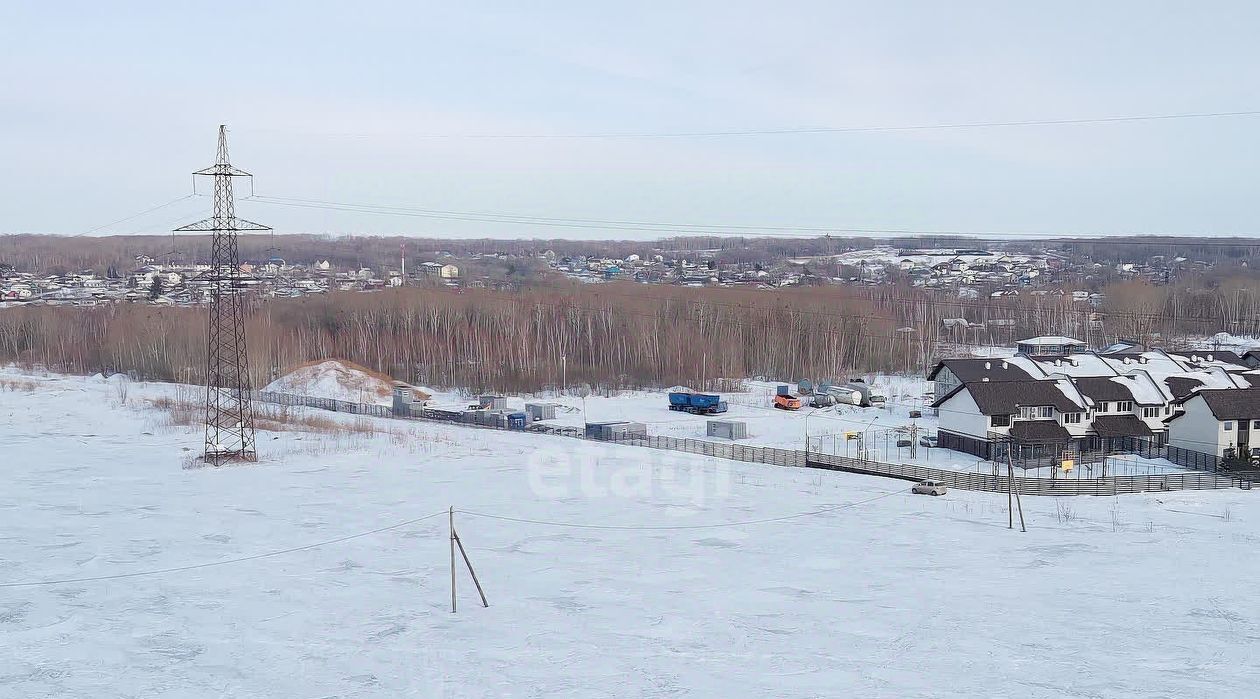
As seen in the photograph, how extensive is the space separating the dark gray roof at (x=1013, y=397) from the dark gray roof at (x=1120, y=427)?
103 cm

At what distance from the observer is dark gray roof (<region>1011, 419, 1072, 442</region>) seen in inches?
1177

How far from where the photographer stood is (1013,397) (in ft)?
100

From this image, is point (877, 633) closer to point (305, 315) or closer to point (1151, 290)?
point (305, 315)

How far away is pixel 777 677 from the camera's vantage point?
13.3 m

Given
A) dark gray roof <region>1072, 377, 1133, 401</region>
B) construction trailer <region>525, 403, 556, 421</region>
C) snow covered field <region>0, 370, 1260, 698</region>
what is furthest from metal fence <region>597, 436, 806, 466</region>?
dark gray roof <region>1072, 377, 1133, 401</region>

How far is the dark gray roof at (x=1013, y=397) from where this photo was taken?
99.0 feet

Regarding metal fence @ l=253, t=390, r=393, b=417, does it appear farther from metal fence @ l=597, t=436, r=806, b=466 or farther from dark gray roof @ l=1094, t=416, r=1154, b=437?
dark gray roof @ l=1094, t=416, r=1154, b=437

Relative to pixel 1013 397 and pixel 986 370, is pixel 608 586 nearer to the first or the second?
pixel 1013 397

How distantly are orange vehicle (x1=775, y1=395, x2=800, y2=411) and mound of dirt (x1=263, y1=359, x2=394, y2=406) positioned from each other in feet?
62.9

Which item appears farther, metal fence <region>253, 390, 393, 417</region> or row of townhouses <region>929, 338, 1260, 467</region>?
metal fence <region>253, 390, 393, 417</region>

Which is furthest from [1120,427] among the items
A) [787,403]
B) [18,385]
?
[18,385]

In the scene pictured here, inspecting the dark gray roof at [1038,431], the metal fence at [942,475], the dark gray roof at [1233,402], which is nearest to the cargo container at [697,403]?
the metal fence at [942,475]

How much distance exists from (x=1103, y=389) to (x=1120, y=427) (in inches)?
57.0

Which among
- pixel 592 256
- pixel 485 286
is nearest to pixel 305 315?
pixel 485 286
